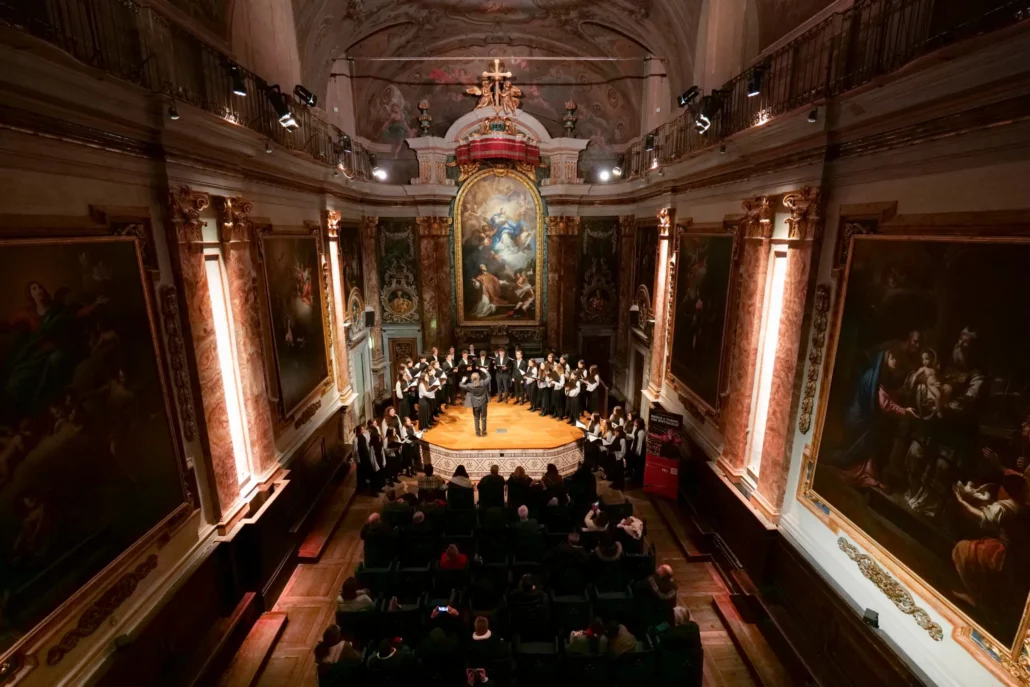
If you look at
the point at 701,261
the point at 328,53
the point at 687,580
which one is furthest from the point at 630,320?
the point at 328,53

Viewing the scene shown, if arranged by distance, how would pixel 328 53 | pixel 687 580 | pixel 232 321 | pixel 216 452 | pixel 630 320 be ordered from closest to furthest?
1. pixel 216 452
2. pixel 232 321
3. pixel 687 580
4. pixel 328 53
5. pixel 630 320

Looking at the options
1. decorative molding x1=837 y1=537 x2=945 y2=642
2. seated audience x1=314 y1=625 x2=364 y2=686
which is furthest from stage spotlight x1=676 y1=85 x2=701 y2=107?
seated audience x1=314 y1=625 x2=364 y2=686

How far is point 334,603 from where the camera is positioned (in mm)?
6926

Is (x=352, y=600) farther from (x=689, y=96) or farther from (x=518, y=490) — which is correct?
(x=689, y=96)

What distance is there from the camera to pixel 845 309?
5324 mm

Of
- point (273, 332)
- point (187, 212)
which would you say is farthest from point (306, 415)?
point (187, 212)

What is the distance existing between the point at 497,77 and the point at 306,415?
10.2 meters

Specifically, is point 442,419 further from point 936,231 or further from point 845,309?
point 936,231

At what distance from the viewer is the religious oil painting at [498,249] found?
15062mm

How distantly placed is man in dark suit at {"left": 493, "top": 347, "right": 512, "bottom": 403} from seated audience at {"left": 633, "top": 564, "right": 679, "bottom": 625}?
8.63 m

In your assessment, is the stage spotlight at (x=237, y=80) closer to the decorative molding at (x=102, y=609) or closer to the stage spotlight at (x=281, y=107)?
the stage spotlight at (x=281, y=107)

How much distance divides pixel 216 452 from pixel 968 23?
832cm

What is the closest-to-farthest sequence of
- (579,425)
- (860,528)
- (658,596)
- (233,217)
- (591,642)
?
1. (591,642)
2. (860,528)
3. (658,596)
4. (233,217)
5. (579,425)

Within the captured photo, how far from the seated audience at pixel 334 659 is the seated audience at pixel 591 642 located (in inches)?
81.0
